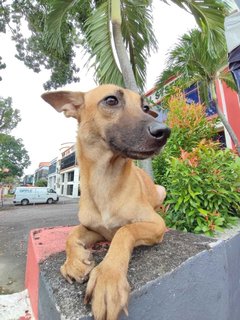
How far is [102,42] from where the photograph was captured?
13.1 feet

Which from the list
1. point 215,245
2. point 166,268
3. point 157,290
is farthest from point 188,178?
point 157,290

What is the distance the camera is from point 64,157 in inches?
1702

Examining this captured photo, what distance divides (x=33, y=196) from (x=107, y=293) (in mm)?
25124

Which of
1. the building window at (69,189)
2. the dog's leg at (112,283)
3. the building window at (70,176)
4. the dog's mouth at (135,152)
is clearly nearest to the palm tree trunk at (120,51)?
the dog's mouth at (135,152)

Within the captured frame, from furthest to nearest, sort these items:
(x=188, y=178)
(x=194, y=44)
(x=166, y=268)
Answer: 1. (x=194, y=44)
2. (x=188, y=178)
3. (x=166, y=268)

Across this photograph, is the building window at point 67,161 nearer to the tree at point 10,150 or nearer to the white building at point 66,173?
the white building at point 66,173

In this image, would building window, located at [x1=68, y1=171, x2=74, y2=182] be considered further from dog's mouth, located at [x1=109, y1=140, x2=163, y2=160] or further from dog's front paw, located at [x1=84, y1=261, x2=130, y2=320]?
dog's front paw, located at [x1=84, y1=261, x2=130, y2=320]

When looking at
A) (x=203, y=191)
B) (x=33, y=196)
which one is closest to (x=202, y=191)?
(x=203, y=191)

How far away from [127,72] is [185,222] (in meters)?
2.53

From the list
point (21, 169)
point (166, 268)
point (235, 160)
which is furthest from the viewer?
point (21, 169)

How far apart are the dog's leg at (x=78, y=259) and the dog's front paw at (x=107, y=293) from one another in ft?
0.61

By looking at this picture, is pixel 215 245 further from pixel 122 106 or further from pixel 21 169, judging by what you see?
pixel 21 169

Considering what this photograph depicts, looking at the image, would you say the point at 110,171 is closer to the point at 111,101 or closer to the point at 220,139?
the point at 111,101

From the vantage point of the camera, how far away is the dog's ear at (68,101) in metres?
2.06
